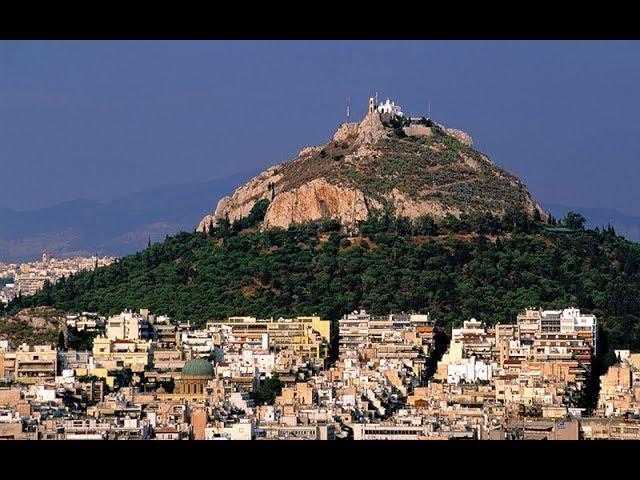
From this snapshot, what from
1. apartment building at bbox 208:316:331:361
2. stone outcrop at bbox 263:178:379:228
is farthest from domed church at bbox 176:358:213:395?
stone outcrop at bbox 263:178:379:228

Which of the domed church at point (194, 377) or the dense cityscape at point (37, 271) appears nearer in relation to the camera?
the domed church at point (194, 377)

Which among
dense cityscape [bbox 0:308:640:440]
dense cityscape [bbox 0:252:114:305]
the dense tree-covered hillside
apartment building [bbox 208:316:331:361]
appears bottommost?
dense cityscape [bbox 0:308:640:440]

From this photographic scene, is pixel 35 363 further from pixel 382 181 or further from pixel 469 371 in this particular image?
pixel 382 181

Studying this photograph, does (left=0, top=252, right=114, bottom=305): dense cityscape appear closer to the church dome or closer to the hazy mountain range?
the hazy mountain range

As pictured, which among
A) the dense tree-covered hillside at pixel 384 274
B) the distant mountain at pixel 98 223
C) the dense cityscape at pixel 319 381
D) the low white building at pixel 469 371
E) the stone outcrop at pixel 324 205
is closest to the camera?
the dense cityscape at pixel 319 381

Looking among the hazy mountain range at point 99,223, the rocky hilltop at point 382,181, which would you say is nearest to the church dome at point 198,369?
the rocky hilltop at point 382,181

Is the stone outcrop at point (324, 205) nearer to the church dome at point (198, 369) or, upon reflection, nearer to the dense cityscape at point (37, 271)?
the dense cityscape at point (37, 271)
